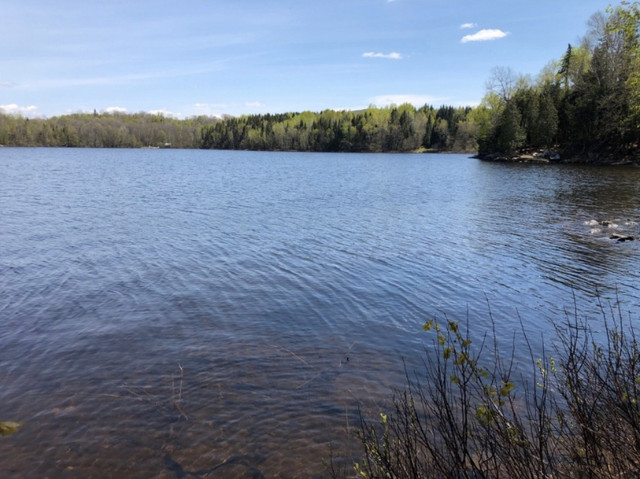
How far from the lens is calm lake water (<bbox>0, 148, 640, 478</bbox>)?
729 cm

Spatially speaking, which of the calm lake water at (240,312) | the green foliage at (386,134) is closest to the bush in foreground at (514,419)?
the calm lake water at (240,312)

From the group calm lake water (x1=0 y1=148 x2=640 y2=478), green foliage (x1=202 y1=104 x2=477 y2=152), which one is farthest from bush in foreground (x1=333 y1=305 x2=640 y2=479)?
green foliage (x1=202 y1=104 x2=477 y2=152)

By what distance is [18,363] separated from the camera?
9.69m

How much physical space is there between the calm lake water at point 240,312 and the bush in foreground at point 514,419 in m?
1.32

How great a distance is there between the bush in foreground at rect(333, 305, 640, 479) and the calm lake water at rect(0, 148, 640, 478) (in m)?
1.32

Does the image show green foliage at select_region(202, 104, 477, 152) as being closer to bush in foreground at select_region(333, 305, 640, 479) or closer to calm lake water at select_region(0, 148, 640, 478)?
calm lake water at select_region(0, 148, 640, 478)

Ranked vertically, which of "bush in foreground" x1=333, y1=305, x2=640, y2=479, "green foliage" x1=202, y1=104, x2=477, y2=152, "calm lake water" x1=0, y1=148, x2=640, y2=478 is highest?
"green foliage" x1=202, y1=104, x2=477, y2=152

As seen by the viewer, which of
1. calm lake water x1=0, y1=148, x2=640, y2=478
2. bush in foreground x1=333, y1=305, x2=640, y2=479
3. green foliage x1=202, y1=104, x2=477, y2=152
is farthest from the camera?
green foliage x1=202, y1=104, x2=477, y2=152

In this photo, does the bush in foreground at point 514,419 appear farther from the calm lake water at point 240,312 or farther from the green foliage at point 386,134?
the green foliage at point 386,134

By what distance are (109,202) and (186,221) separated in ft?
39.3

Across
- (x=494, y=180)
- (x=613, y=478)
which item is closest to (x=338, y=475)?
(x=613, y=478)

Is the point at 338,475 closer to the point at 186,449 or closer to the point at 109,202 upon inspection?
the point at 186,449

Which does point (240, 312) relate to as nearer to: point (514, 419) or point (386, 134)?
point (514, 419)

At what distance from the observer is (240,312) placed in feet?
42.5
